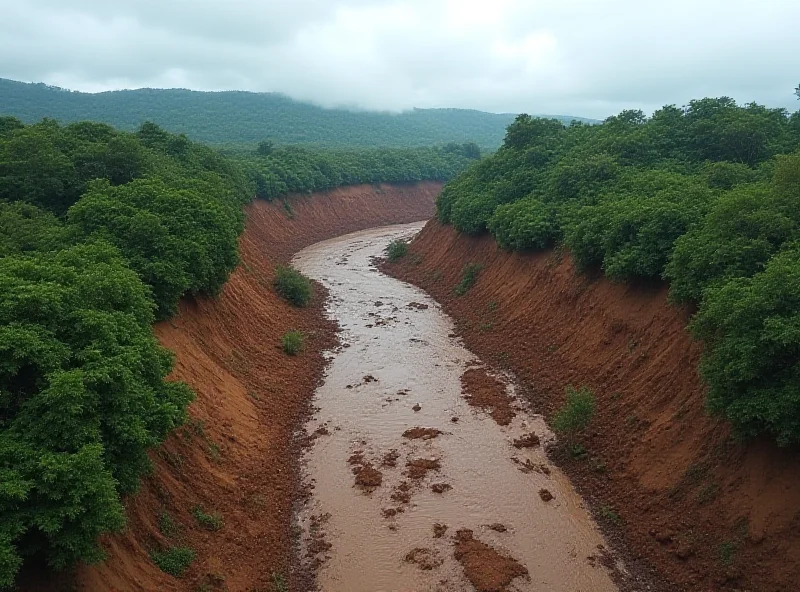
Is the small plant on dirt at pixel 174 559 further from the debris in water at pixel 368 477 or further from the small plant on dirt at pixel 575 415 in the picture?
the small plant on dirt at pixel 575 415

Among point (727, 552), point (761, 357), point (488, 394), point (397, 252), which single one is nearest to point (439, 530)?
point (727, 552)

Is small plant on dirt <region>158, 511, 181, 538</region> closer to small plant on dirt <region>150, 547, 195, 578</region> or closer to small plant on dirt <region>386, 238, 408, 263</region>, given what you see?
small plant on dirt <region>150, 547, 195, 578</region>

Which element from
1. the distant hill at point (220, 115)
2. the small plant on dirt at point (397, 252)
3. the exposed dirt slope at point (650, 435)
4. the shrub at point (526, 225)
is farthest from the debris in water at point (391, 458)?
the distant hill at point (220, 115)

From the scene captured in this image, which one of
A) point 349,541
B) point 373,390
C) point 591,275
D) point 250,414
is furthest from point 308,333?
point 349,541

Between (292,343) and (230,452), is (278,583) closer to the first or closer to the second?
(230,452)

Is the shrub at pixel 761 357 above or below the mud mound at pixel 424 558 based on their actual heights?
above

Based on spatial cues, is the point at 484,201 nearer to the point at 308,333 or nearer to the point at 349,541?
the point at 308,333

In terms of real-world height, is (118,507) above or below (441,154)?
below
